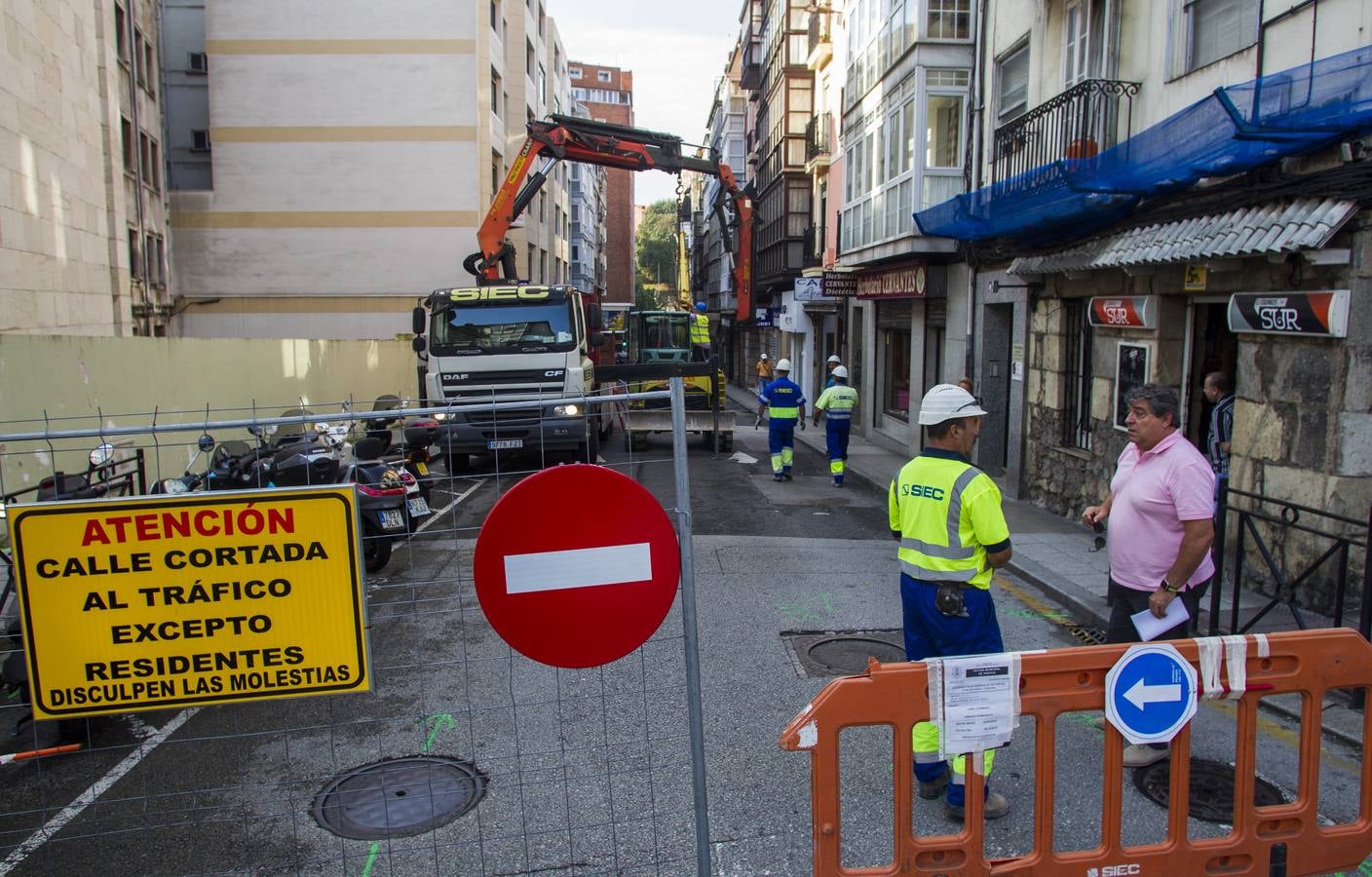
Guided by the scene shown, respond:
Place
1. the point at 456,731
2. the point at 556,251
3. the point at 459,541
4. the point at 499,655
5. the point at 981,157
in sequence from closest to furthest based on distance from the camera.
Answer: the point at 456,731 < the point at 499,655 < the point at 459,541 < the point at 981,157 < the point at 556,251

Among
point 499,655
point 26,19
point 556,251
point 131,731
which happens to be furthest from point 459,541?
point 556,251

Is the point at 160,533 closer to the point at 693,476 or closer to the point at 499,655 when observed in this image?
the point at 499,655

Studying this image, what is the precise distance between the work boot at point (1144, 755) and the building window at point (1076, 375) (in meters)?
7.26

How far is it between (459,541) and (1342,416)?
23.7 feet

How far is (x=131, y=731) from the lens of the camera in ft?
16.8

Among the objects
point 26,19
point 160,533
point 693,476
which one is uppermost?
point 26,19

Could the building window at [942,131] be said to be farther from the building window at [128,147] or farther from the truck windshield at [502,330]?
the building window at [128,147]

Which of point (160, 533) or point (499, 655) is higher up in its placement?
point (160, 533)

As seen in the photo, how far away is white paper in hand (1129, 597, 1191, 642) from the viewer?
4.49 meters

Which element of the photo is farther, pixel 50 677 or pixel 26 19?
pixel 26 19

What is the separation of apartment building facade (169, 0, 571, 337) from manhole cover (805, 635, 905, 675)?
2603 cm

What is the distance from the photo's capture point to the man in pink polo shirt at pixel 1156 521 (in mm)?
4344

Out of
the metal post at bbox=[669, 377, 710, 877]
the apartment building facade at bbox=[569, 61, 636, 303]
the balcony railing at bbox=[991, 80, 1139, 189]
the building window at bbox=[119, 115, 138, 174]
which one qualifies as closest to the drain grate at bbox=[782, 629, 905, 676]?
the metal post at bbox=[669, 377, 710, 877]

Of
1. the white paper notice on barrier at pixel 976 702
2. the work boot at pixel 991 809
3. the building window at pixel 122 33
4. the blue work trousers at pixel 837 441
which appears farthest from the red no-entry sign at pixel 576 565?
the building window at pixel 122 33
